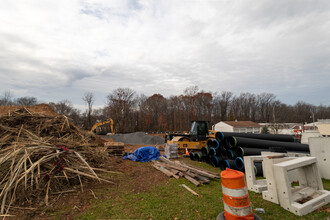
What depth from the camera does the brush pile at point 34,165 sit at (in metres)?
4.81

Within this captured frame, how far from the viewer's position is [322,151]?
6234mm

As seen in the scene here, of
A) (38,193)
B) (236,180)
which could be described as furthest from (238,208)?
(38,193)

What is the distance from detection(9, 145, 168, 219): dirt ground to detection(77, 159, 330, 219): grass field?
8.4 inches

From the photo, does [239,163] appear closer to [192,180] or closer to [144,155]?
[192,180]

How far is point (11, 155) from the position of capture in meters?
5.53

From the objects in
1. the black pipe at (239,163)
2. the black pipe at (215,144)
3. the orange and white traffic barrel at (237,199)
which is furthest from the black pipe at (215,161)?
the orange and white traffic barrel at (237,199)

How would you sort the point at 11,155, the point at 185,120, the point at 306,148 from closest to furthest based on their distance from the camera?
the point at 11,155 < the point at 306,148 < the point at 185,120

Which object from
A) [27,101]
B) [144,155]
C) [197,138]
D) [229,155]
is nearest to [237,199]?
[229,155]

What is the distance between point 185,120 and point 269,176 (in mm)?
46464

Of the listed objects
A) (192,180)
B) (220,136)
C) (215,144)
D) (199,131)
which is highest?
(199,131)

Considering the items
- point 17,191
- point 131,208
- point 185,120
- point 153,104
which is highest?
Answer: point 153,104

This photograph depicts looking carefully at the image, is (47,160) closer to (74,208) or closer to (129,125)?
(74,208)

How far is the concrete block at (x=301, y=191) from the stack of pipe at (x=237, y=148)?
1.99m

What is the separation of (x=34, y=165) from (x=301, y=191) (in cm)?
774
